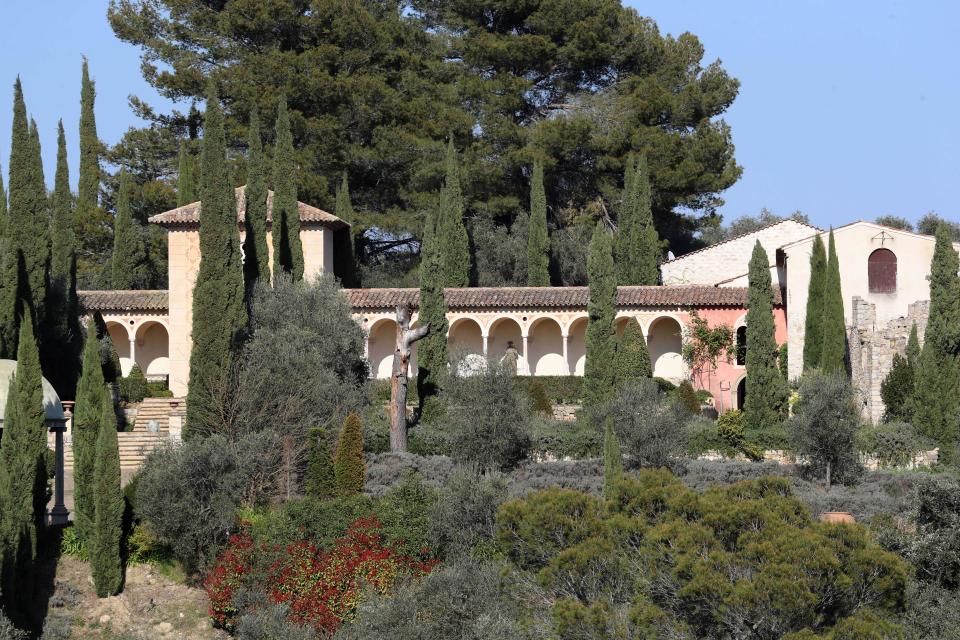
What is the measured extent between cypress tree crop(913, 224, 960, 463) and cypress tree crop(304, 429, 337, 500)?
12.7 m

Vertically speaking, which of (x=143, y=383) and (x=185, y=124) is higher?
(x=185, y=124)

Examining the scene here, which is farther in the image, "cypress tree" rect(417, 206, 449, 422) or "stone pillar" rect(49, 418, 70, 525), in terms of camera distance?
"cypress tree" rect(417, 206, 449, 422)

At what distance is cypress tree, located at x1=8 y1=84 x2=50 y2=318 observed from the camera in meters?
31.8

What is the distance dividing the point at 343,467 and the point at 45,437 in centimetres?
534

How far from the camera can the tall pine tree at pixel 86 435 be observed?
24.7m

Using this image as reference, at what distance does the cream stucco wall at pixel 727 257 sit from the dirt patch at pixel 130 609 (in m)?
23.3

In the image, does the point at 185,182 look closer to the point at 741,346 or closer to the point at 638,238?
the point at 638,238

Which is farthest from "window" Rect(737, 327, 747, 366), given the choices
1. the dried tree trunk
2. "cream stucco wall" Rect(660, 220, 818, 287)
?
the dried tree trunk

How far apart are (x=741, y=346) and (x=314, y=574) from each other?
719 inches

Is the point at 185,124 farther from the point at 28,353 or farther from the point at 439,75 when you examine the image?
the point at 28,353

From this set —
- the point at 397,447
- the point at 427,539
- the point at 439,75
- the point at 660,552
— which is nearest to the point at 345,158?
the point at 439,75

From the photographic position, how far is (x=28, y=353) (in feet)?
81.5

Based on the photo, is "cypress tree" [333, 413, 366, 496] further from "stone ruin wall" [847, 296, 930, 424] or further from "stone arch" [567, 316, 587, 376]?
"stone arch" [567, 316, 587, 376]

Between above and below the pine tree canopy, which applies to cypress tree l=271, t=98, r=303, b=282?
below
